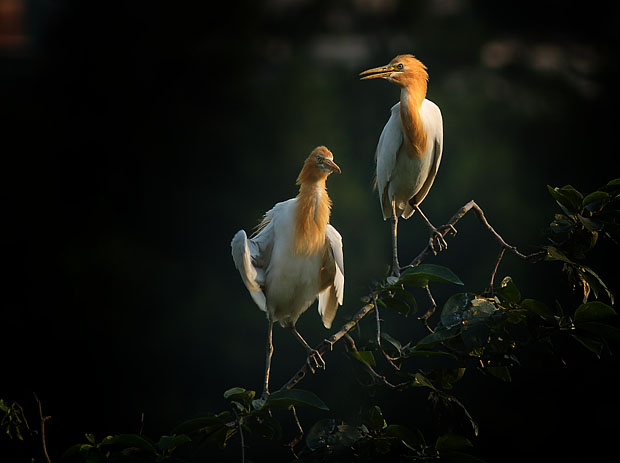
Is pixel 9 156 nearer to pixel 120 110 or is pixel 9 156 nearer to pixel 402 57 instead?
pixel 120 110

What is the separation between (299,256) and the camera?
1.51m

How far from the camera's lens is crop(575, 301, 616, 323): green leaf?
0.89 meters

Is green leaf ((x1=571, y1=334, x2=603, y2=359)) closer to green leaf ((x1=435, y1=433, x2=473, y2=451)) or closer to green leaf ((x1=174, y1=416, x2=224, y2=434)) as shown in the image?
green leaf ((x1=435, y1=433, x2=473, y2=451))

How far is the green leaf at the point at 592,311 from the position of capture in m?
0.89

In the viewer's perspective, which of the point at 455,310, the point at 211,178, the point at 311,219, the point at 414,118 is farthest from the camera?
the point at 211,178

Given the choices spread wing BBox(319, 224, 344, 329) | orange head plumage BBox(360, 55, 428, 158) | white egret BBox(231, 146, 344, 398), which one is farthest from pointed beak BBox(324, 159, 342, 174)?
orange head plumage BBox(360, 55, 428, 158)

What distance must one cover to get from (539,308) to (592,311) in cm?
7

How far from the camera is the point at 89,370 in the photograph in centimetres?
686

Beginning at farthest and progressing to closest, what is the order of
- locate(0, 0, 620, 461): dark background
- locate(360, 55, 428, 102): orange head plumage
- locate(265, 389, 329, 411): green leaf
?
locate(0, 0, 620, 461): dark background < locate(360, 55, 428, 102): orange head plumage < locate(265, 389, 329, 411): green leaf

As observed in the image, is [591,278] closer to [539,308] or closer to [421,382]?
[539,308]

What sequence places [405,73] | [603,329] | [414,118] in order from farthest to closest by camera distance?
1. [414,118]
2. [405,73]
3. [603,329]

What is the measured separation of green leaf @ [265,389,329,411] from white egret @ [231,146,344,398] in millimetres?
561

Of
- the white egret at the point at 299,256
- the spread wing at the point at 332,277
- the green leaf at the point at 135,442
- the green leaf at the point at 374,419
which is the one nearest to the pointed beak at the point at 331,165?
the white egret at the point at 299,256

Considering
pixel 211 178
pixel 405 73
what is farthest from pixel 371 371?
pixel 211 178
